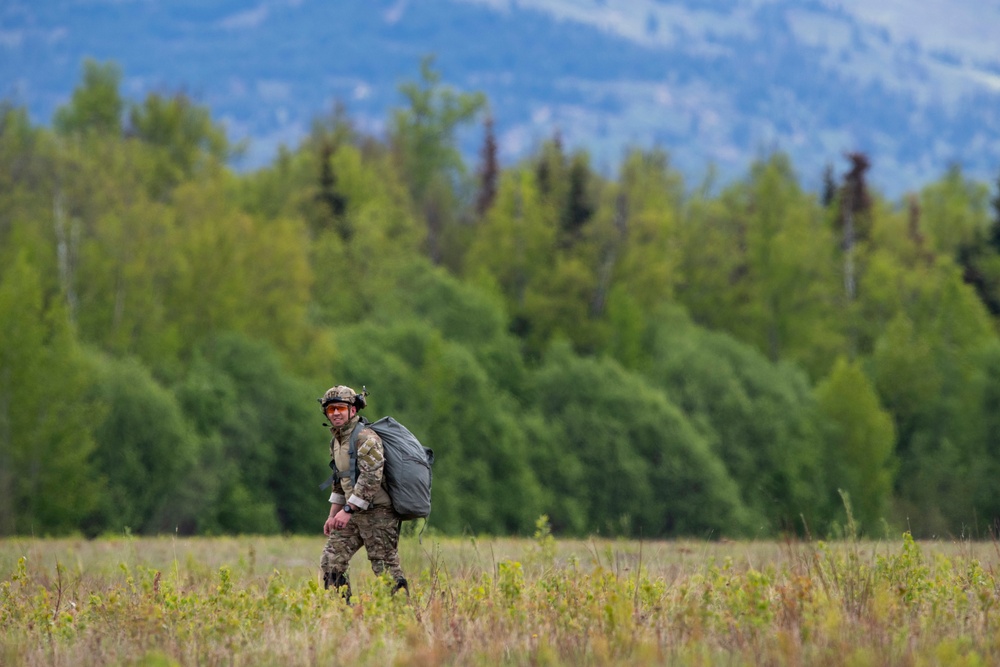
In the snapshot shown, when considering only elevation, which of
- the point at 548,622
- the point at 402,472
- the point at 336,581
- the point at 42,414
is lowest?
the point at 548,622

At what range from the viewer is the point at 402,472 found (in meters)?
10.3

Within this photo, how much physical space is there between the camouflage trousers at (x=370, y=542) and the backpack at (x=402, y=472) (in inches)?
5.2

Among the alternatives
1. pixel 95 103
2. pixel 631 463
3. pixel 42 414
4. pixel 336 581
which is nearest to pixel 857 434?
pixel 631 463

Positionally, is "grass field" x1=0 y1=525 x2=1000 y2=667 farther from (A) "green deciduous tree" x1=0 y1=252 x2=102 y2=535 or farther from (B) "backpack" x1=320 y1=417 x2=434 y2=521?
(A) "green deciduous tree" x1=0 y1=252 x2=102 y2=535

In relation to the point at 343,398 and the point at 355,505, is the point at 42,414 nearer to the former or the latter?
the point at 343,398

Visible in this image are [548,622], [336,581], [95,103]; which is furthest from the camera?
[95,103]

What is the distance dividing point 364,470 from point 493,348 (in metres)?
52.6

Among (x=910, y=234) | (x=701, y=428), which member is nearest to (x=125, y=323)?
(x=701, y=428)

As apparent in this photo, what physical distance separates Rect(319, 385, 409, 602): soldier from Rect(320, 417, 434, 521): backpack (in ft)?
0.17

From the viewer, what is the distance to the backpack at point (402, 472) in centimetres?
1031

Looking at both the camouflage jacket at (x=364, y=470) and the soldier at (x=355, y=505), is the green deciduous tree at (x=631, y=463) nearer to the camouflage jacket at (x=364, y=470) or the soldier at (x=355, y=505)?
the soldier at (x=355, y=505)

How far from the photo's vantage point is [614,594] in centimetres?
911

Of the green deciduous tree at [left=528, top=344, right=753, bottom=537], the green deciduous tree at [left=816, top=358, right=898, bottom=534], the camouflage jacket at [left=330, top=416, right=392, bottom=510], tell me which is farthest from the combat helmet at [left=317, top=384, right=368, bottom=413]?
the green deciduous tree at [left=816, top=358, right=898, bottom=534]

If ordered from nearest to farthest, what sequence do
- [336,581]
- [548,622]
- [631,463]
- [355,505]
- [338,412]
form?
[548,622] < [355,505] < [338,412] < [336,581] < [631,463]
